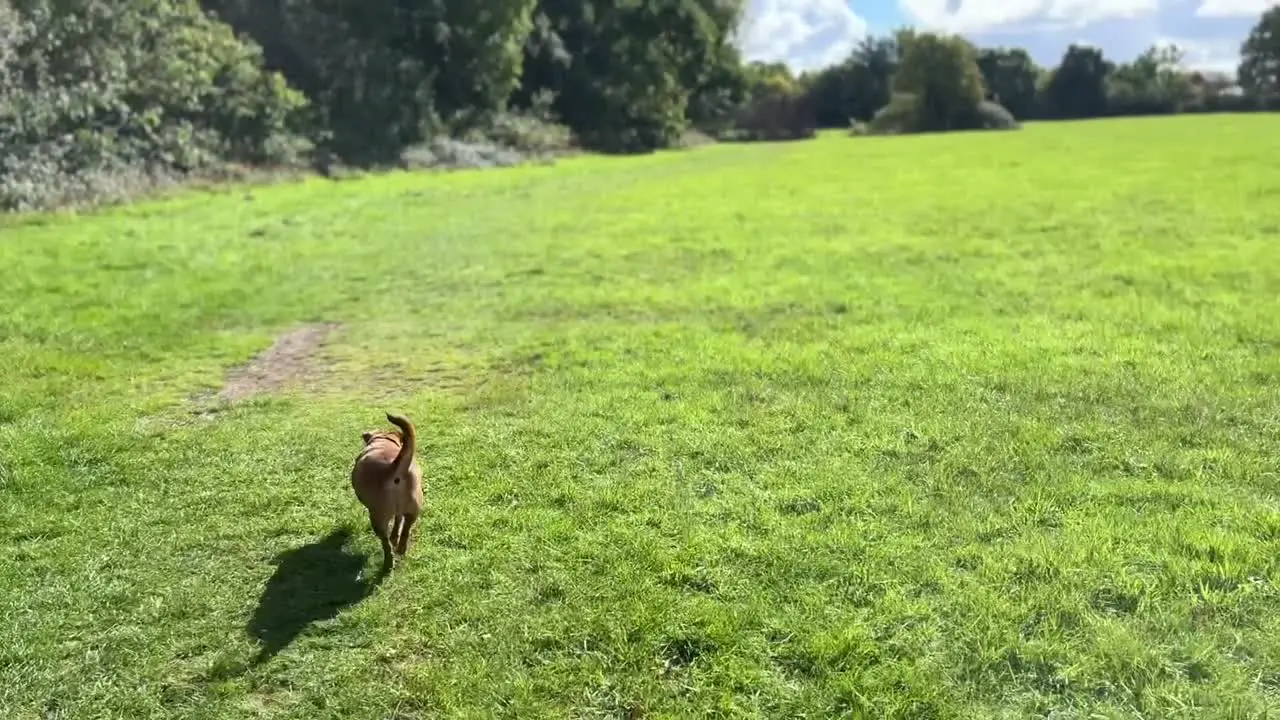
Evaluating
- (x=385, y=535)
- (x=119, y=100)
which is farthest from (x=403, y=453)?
(x=119, y=100)

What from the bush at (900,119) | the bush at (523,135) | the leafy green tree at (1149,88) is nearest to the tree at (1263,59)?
the leafy green tree at (1149,88)

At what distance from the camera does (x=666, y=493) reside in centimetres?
538

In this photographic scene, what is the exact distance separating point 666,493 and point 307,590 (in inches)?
75.5

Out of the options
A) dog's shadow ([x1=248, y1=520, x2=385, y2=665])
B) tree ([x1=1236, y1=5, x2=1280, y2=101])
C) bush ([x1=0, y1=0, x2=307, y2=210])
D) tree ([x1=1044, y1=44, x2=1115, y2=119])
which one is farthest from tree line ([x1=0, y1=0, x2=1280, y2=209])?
tree ([x1=1236, y1=5, x2=1280, y2=101])

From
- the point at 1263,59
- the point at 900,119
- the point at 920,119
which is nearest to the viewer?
the point at 920,119

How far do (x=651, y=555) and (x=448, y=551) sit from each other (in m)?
1.00

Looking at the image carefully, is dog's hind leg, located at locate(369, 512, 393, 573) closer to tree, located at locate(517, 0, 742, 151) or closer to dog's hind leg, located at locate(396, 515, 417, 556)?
dog's hind leg, located at locate(396, 515, 417, 556)

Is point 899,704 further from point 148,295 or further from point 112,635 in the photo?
point 148,295

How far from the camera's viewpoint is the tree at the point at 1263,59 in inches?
3317

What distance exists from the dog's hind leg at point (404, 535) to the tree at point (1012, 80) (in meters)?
95.5

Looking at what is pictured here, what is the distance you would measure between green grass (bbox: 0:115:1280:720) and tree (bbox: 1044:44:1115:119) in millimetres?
87306

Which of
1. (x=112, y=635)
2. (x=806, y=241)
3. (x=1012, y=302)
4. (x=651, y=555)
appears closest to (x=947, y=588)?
(x=651, y=555)

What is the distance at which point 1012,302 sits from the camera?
32.5 feet

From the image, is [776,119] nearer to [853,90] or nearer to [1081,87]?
[853,90]
